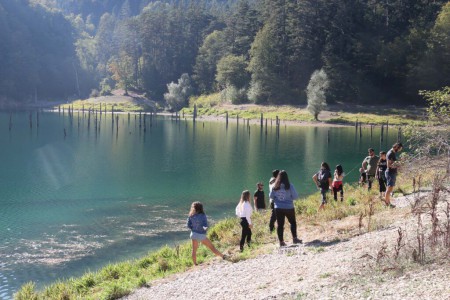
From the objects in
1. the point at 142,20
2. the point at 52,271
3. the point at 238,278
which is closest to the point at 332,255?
the point at 238,278

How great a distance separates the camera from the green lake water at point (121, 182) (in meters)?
20.6

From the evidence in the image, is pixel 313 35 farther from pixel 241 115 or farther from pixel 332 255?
pixel 332 255

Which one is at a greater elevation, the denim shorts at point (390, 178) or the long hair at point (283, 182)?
the long hair at point (283, 182)

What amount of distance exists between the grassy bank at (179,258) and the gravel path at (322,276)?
0.71 meters

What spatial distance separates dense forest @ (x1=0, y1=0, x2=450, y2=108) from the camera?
97.0 metres

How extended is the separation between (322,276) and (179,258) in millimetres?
6670

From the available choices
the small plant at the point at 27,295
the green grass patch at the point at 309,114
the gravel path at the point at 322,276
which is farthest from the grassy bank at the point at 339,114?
the small plant at the point at 27,295

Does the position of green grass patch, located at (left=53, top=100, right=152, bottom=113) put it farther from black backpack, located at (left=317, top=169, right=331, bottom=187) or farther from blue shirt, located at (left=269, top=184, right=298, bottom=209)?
blue shirt, located at (left=269, top=184, right=298, bottom=209)

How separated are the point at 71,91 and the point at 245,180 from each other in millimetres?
133345

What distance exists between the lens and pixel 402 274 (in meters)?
10.2

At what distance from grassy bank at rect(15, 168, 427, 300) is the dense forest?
79452 mm

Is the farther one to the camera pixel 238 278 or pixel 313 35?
pixel 313 35

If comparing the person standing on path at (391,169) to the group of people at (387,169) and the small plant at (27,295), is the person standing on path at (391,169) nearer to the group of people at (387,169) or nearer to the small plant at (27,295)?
the group of people at (387,169)

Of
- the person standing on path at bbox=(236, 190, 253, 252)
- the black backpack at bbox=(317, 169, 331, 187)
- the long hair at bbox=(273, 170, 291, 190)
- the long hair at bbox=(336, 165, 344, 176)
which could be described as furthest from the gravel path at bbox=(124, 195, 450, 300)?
the long hair at bbox=(336, 165, 344, 176)
